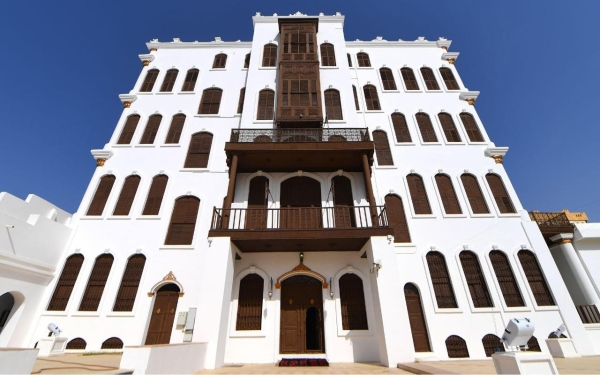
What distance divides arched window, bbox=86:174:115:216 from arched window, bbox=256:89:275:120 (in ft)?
25.9

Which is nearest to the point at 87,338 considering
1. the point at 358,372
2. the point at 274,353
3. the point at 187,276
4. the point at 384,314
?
the point at 187,276

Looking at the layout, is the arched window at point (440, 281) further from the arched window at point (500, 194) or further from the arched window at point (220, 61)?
the arched window at point (220, 61)

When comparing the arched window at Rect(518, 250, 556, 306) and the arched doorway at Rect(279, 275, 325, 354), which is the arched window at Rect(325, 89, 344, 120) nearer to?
the arched doorway at Rect(279, 275, 325, 354)

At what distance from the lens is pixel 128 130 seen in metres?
15.1

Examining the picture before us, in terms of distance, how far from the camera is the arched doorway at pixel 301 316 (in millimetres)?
9867

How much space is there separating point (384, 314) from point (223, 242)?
5799 millimetres

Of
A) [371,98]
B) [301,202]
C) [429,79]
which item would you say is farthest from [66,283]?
[429,79]

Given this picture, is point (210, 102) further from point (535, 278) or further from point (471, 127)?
point (535, 278)

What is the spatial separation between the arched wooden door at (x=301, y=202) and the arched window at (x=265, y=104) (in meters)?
4.24

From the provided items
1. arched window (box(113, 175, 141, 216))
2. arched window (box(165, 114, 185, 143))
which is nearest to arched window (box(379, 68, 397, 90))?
arched window (box(165, 114, 185, 143))

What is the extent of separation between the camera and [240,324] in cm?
1005

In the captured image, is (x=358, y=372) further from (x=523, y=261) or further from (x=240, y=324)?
(x=523, y=261)

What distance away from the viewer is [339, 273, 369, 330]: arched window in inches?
395

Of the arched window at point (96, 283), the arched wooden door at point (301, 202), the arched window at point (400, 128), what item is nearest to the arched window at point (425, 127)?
the arched window at point (400, 128)
